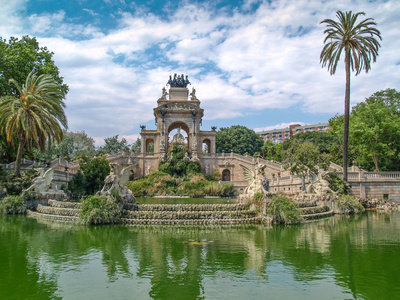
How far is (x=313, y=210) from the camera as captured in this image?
19969 mm

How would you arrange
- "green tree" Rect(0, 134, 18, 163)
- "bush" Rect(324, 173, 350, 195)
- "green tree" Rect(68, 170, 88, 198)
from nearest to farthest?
"bush" Rect(324, 173, 350, 195) < "green tree" Rect(0, 134, 18, 163) < "green tree" Rect(68, 170, 88, 198)

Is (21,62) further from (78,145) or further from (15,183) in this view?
(78,145)

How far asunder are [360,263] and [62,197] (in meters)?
21.4

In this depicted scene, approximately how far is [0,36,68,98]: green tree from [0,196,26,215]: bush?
32.9 feet

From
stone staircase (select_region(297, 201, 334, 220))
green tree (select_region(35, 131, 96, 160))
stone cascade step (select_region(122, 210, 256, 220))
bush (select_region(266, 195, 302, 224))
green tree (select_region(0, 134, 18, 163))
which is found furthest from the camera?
green tree (select_region(35, 131, 96, 160))

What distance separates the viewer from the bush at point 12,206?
20953 millimetres

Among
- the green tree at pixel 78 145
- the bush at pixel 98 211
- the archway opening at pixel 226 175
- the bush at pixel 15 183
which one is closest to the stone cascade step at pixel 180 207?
the bush at pixel 98 211

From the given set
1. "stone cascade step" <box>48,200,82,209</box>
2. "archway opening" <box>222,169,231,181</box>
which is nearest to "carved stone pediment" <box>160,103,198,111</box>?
"archway opening" <box>222,169,231,181</box>

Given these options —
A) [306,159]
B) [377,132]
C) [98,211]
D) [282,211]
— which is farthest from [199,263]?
[377,132]

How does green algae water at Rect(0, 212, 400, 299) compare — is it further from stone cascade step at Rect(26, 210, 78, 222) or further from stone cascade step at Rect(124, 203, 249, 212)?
stone cascade step at Rect(124, 203, 249, 212)

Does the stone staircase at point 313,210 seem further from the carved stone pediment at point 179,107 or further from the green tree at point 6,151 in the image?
the carved stone pediment at point 179,107

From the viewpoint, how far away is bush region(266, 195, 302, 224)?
16.9m

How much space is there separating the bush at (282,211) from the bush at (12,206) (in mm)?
16054

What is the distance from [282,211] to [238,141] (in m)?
57.3
